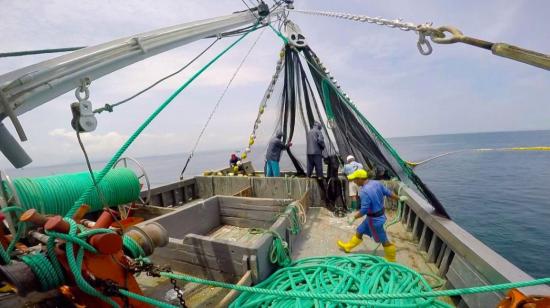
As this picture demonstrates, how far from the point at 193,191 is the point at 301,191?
366 centimetres

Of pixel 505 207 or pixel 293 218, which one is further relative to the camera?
pixel 505 207

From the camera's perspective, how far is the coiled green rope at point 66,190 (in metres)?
3.78

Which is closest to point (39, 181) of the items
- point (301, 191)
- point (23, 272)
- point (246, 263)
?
point (23, 272)

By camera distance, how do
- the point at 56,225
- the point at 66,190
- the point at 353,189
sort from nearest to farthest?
the point at 56,225
the point at 66,190
the point at 353,189

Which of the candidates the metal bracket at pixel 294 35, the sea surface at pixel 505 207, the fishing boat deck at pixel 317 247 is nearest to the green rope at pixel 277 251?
the fishing boat deck at pixel 317 247

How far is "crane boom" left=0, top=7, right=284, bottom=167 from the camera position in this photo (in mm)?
1869

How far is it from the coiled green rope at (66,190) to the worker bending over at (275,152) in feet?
13.0

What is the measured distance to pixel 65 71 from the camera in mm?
2215

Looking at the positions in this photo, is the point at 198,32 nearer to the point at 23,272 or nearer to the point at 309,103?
the point at 23,272

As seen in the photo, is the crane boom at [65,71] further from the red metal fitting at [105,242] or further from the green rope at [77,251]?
the red metal fitting at [105,242]

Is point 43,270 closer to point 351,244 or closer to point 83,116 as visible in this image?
point 83,116

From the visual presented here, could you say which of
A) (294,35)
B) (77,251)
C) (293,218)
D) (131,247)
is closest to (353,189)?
(293,218)

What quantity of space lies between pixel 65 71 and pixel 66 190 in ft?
9.82

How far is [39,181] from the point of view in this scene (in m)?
4.11
